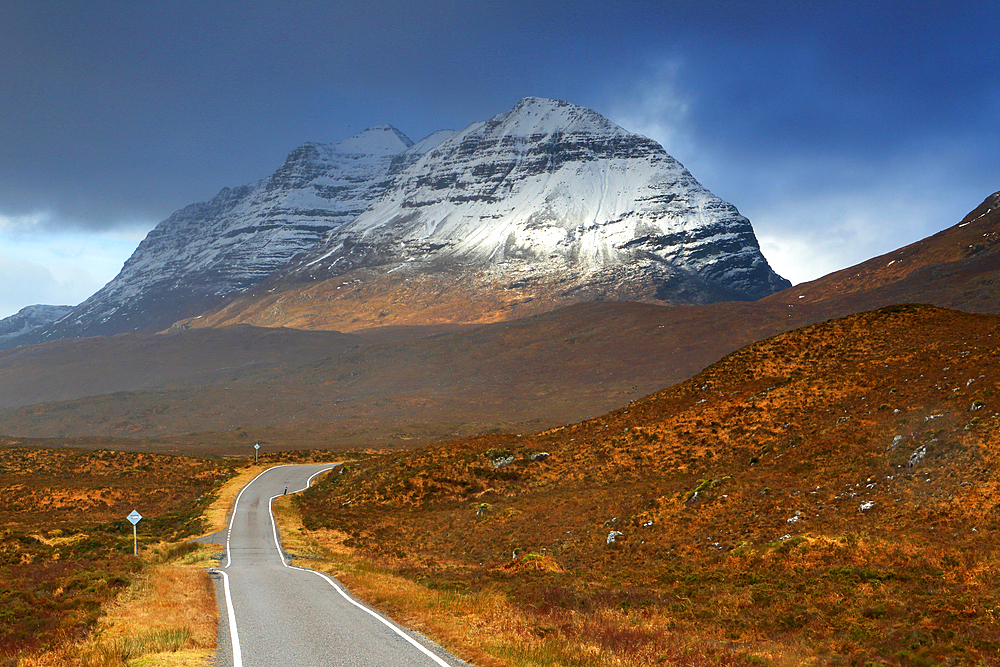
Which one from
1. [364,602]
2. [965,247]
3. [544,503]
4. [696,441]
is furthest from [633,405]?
[965,247]

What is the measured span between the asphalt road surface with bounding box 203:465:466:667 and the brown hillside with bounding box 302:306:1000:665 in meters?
3.53

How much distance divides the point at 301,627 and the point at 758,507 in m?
19.6

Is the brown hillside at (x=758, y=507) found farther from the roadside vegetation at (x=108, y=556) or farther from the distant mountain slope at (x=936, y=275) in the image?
the distant mountain slope at (x=936, y=275)

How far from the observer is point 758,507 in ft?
92.6

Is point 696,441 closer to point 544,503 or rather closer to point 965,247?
point 544,503

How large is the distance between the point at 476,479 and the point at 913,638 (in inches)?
1408

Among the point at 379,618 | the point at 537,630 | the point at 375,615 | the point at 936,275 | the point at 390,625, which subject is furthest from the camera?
the point at 936,275

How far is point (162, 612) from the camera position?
56.5 feet

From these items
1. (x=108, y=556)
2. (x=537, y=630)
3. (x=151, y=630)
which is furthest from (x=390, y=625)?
(x=108, y=556)

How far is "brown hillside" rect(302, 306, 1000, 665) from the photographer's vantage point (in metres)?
16.3

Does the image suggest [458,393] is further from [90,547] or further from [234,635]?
[234,635]

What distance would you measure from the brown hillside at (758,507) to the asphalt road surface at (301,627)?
3526 mm

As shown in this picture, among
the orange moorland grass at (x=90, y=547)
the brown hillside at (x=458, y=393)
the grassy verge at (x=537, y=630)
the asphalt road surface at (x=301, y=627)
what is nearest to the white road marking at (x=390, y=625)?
the asphalt road surface at (x=301, y=627)

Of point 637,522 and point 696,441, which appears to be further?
Answer: point 696,441
